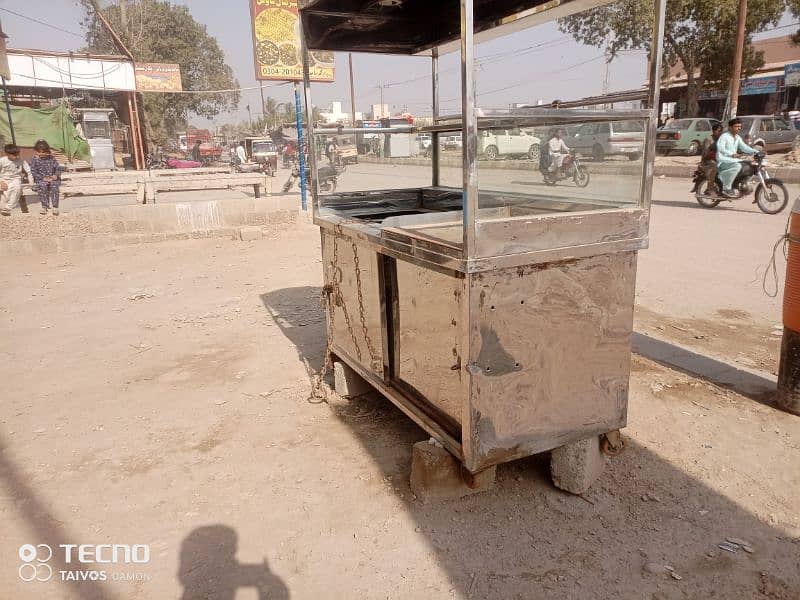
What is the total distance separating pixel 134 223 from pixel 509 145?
7.27 metres

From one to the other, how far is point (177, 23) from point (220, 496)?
3986 centimetres

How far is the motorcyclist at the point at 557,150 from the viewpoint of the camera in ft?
7.71

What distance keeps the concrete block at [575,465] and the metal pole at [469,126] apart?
104 cm

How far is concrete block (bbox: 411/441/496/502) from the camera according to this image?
2396mm

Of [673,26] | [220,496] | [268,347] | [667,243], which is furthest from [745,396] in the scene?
[673,26]

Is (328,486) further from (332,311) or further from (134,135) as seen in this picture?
(134,135)

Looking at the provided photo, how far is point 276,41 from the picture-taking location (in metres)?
10.4

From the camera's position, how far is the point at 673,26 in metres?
23.1

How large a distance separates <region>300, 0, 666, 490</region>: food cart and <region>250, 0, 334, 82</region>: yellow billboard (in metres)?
8.48

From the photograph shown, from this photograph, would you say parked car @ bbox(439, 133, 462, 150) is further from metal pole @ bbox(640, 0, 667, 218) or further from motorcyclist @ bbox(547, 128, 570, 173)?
metal pole @ bbox(640, 0, 667, 218)

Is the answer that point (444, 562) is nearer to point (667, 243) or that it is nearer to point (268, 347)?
point (268, 347)

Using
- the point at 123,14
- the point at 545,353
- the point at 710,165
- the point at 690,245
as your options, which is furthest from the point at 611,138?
the point at 123,14

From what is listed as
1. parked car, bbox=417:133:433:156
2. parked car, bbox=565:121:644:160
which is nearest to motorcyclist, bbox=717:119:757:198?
parked car, bbox=417:133:433:156

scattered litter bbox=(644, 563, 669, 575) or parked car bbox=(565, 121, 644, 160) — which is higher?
parked car bbox=(565, 121, 644, 160)
